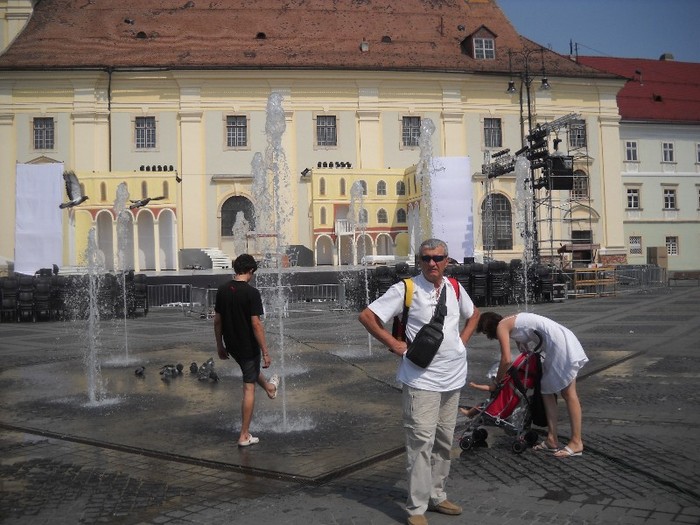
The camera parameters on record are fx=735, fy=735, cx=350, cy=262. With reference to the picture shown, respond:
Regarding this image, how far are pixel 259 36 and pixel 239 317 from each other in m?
37.3

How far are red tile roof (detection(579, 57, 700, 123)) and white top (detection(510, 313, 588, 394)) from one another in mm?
49391

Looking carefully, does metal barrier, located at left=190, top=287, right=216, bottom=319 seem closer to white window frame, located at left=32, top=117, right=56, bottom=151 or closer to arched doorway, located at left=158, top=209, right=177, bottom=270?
arched doorway, located at left=158, top=209, right=177, bottom=270

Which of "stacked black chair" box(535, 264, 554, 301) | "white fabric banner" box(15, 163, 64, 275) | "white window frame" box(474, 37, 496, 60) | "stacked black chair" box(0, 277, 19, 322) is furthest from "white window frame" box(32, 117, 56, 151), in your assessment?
"stacked black chair" box(535, 264, 554, 301)

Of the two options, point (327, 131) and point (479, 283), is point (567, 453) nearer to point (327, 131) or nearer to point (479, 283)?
point (479, 283)

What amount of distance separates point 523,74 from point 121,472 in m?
39.5

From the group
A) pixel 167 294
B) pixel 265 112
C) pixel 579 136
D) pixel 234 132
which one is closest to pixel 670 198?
pixel 579 136

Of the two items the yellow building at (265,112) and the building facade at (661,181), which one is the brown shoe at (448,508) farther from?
the building facade at (661,181)

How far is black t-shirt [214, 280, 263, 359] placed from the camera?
21.6ft

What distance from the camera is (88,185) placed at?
3656 cm

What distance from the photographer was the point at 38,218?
36.3 meters

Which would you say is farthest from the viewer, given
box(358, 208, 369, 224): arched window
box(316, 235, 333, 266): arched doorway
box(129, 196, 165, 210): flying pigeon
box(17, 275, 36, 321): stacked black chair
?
box(316, 235, 333, 266): arched doorway

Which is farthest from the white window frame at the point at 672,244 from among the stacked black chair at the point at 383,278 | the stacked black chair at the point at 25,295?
the stacked black chair at the point at 25,295

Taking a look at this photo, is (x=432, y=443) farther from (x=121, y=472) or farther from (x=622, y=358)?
(x=622, y=358)

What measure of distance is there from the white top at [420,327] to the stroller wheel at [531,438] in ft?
6.19
